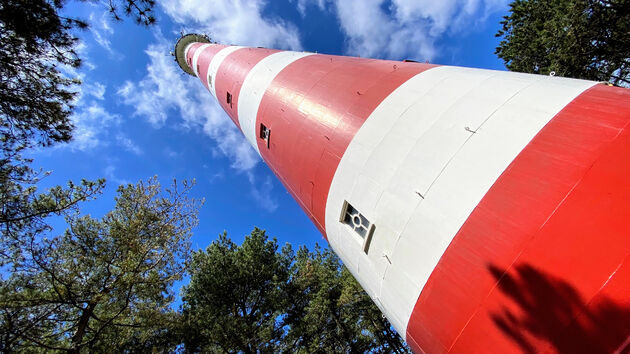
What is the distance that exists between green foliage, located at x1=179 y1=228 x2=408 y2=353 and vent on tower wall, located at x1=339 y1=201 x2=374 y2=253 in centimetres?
1013

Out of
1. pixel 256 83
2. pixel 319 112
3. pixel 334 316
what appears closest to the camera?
pixel 319 112

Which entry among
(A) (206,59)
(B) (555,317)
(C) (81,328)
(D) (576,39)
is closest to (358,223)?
(B) (555,317)

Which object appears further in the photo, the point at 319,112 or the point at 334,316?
the point at 334,316

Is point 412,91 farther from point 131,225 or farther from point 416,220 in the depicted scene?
point 131,225

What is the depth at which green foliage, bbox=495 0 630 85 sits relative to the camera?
371 inches

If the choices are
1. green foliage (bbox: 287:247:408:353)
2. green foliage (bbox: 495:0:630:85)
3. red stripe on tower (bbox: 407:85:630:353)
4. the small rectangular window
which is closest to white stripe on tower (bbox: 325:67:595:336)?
red stripe on tower (bbox: 407:85:630:353)

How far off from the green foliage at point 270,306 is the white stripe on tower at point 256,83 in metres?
7.59

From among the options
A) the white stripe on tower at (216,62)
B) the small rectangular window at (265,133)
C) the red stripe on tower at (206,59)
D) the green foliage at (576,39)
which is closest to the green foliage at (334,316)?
the small rectangular window at (265,133)

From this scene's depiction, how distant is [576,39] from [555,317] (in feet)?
39.7

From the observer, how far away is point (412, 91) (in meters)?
4.26

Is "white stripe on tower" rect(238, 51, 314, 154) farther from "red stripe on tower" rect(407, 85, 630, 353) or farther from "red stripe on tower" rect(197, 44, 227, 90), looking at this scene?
"red stripe on tower" rect(197, 44, 227, 90)

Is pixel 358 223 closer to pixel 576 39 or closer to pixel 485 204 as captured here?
pixel 485 204

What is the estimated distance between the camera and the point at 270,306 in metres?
14.3

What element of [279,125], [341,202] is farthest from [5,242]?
[341,202]
